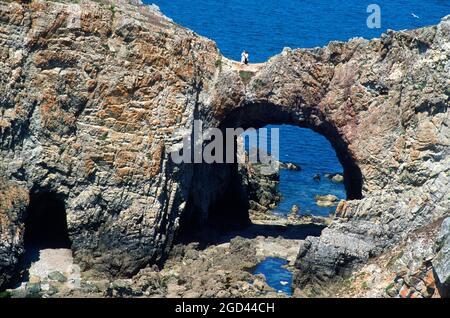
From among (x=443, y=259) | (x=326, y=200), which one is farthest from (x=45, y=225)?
(x=443, y=259)

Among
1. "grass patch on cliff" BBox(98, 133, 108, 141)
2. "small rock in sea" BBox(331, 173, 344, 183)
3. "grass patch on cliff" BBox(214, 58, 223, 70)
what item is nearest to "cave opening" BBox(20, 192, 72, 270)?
"grass patch on cliff" BBox(98, 133, 108, 141)

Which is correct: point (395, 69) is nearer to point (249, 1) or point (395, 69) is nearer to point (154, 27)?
point (154, 27)

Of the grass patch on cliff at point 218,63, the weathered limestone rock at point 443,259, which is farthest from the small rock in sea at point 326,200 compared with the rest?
the weathered limestone rock at point 443,259

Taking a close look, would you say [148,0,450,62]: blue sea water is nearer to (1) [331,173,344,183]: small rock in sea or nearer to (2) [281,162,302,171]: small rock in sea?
(2) [281,162,302,171]: small rock in sea

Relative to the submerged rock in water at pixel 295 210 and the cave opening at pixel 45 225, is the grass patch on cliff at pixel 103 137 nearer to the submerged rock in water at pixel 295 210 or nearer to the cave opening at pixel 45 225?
the cave opening at pixel 45 225

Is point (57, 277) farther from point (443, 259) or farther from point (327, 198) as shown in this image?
point (327, 198)

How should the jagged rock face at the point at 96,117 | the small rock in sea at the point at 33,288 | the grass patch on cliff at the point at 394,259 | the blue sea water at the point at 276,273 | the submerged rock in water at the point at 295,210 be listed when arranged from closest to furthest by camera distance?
the grass patch on cliff at the point at 394,259 → the small rock in sea at the point at 33,288 → the jagged rock face at the point at 96,117 → the blue sea water at the point at 276,273 → the submerged rock in water at the point at 295,210

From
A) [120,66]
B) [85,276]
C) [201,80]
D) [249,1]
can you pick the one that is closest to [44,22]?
[120,66]
